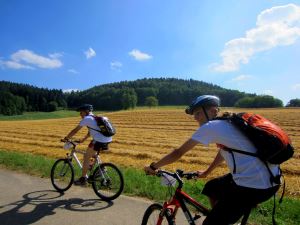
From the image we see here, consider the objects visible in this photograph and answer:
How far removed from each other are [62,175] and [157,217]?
15.4 ft

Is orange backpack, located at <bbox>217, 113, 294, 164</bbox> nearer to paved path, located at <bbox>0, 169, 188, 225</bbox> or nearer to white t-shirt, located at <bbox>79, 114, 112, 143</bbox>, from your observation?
paved path, located at <bbox>0, 169, 188, 225</bbox>

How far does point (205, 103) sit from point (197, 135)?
1.43 ft

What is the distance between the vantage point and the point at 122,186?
24.3 feet

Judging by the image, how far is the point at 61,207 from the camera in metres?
6.89

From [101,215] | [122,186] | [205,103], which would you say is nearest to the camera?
[205,103]

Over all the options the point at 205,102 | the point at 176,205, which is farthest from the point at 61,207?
the point at 205,102

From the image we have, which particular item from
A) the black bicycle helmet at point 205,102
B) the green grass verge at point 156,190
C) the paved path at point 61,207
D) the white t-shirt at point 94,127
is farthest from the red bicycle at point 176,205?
the white t-shirt at point 94,127

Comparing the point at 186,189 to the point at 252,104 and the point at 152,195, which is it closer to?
the point at 152,195

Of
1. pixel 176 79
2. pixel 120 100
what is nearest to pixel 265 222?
pixel 120 100

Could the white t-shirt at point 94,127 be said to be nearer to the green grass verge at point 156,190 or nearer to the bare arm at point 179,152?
the green grass verge at point 156,190

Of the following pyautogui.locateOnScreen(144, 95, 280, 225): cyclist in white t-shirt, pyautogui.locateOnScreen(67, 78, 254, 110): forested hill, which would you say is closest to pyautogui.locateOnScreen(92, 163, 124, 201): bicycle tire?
pyautogui.locateOnScreen(144, 95, 280, 225): cyclist in white t-shirt

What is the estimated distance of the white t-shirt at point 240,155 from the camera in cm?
316

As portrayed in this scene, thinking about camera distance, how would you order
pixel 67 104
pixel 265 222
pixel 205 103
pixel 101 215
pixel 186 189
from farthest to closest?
pixel 67 104 → pixel 186 189 → pixel 101 215 → pixel 265 222 → pixel 205 103

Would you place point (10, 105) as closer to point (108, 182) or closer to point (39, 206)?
point (108, 182)
